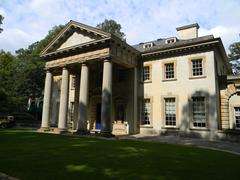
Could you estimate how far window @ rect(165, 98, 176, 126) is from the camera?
20.5 meters

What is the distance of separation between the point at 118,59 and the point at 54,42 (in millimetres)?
7607

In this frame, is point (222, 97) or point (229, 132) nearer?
point (229, 132)

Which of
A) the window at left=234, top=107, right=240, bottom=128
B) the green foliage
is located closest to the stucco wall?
the window at left=234, top=107, right=240, bottom=128

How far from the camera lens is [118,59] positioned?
782 inches

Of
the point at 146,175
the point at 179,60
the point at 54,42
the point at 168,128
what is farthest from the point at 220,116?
the point at 54,42

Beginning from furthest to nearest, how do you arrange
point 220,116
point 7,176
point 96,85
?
point 96,85 → point 220,116 → point 7,176

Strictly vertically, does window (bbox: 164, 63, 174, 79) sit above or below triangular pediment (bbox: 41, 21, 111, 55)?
below

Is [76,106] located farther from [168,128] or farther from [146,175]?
[146,175]

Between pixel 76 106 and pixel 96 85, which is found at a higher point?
pixel 96 85

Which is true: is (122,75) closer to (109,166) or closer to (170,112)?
(170,112)

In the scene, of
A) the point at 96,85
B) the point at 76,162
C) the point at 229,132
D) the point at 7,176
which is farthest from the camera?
the point at 96,85

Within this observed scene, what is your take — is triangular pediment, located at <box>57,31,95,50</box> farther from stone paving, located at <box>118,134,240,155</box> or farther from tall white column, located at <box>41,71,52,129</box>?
stone paving, located at <box>118,134,240,155</box>

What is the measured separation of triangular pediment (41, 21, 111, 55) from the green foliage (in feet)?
60.8

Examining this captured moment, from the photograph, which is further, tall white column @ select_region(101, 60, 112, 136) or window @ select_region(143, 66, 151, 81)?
window @ select_region(143, 66, 151, 81)
